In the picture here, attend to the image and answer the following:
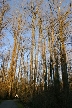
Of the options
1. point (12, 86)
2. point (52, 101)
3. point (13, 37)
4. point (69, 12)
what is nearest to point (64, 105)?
point (52, 101)

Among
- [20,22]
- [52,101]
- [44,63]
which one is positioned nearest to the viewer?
[52,101]

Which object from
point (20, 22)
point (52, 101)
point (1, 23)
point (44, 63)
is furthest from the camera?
point (20, 22)

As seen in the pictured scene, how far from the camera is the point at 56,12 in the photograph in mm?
19562

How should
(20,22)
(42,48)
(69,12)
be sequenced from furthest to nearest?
(20,22) → (42,48) → (69,12)

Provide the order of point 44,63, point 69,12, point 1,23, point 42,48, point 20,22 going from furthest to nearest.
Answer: point 20,22
point 42,48
point 44,63
point 1,23
point 69,12

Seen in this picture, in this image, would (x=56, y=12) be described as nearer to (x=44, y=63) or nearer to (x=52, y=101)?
Result: (x=44, y=63)

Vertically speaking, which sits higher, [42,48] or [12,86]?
[42,48]

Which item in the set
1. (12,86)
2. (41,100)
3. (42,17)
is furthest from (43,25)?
(41,100)

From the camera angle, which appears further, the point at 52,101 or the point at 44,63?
the point at 44,63

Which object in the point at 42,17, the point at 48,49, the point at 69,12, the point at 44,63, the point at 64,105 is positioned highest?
the point at 42,17

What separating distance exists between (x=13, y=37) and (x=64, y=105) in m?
23.1

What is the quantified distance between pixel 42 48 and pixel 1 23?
729 cm

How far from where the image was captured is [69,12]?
58.7 feet

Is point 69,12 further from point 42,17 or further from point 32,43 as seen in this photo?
point 32,43
